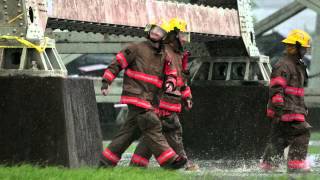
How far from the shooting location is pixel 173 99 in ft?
45.3

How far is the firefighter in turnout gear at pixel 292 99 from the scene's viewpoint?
13875 millimetres

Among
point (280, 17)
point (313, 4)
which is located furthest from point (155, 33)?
point (280, 17)

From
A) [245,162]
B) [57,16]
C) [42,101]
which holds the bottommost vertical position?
[245,162]

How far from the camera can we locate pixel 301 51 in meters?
14.1

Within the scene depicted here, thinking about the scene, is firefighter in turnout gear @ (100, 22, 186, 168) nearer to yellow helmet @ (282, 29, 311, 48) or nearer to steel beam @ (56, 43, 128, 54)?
yellow helmet @ (282, 29, 311, 48)

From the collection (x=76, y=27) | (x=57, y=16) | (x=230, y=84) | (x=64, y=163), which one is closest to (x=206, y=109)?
(x=230, y=84)

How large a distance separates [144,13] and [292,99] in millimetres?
2974

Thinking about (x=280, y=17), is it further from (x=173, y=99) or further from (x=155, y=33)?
(x=155, y=33)

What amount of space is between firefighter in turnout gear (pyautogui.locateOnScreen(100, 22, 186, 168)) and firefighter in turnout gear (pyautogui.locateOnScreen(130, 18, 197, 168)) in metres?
0.38

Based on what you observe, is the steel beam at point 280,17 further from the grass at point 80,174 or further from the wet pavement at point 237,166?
the grass at point 80,174

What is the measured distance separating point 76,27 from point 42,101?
10.1 ft

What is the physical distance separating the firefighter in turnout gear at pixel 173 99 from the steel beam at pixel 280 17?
20.3 metres

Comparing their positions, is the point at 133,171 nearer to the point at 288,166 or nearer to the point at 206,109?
the point at 288,166

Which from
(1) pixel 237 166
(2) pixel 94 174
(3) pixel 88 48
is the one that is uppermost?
(3) pixel 88 48
